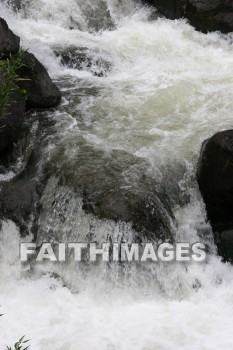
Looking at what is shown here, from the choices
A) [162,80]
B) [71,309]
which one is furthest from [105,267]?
[162,80]

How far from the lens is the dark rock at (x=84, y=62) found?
997cm

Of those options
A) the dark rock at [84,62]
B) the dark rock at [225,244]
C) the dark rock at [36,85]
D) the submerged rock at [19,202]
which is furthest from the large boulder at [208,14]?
the submerged rock at [19,202]

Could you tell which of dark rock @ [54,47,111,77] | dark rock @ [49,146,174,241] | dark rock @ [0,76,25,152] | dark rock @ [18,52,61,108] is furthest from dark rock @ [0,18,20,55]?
dark rock @ [49,146,174,241]

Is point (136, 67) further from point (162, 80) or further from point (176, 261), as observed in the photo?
point (176, 261)

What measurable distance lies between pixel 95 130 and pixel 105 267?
2.65 metres

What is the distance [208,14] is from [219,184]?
6.85m

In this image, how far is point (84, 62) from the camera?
10.0 metres

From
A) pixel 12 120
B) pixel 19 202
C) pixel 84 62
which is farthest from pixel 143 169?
pixel 84 62

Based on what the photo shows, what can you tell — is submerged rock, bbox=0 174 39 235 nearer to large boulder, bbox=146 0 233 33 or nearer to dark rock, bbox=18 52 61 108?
dark rock, bbox=18 52 61 108

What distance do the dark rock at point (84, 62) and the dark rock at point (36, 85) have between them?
1.82 meters

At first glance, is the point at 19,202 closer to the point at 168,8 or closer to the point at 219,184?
the point at 219,184

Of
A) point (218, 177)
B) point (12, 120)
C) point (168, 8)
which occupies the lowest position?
point (218, 177)

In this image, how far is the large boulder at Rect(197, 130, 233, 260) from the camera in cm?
638

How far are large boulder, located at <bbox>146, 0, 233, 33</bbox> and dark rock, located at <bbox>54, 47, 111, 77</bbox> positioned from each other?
3237 millimetres
